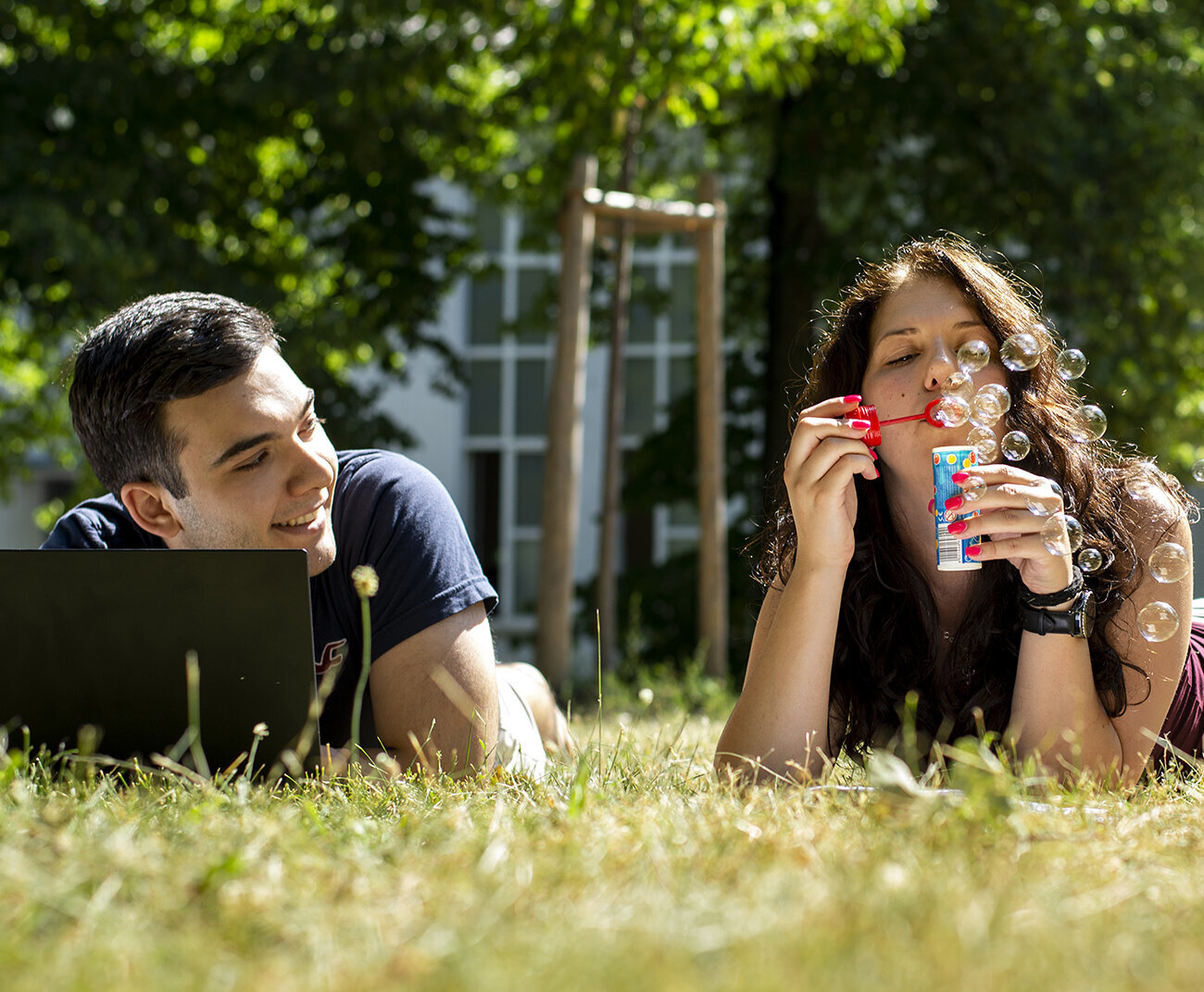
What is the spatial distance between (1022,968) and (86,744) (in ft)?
5.14

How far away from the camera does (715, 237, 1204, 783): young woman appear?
7.97 feet

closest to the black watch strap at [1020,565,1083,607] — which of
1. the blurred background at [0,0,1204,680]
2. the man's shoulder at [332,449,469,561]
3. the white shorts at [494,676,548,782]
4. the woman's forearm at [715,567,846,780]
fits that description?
the woman's forearm at [715,567,846,780]

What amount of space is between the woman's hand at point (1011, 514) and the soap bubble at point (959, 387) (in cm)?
31

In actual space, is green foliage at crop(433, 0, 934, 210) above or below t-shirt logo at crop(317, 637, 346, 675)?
above

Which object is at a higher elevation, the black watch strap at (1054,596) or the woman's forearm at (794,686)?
the black watch strap at (1054,596)

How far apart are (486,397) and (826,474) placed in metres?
16.3

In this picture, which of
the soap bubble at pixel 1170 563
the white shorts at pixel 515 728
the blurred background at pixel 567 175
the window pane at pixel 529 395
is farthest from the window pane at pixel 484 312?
the soap bubble at pixel 1170 563

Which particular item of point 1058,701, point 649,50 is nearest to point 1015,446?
point 1058,701

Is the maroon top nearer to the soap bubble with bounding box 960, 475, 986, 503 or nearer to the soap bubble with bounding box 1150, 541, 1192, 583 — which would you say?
the soap bubble with bounding box 1150, 541, 1192, 583

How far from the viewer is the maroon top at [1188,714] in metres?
2.80

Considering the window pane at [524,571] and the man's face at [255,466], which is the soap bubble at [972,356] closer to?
the man's face at [255,466]

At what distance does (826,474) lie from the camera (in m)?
2.63

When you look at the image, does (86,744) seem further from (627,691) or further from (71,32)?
(71,32)

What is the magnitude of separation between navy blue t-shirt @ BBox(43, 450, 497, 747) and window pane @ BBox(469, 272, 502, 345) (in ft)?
51.0
